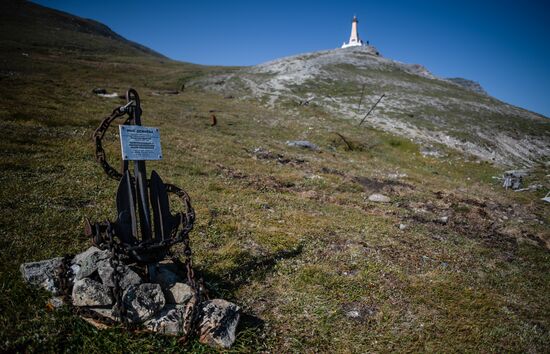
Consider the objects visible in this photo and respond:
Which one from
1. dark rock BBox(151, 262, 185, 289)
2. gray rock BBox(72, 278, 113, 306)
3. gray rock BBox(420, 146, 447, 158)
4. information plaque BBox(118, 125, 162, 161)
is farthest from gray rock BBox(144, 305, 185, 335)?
gray rock BBox(420, 146, 447, 158)

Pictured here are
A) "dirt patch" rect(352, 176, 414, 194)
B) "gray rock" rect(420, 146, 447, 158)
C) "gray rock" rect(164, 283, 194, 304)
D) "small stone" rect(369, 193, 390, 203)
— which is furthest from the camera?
"gray rock" rect(420, 146, 447, 158)

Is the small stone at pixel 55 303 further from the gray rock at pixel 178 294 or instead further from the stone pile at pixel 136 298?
the gray rock at pixel 178 294

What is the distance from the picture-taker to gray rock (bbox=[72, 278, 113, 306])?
5.66m

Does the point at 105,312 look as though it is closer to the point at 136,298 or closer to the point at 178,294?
the point at 136,298

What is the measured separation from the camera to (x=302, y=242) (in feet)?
35.7

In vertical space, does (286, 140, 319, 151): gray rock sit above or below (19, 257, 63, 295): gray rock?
above

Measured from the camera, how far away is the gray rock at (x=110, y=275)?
5.97 m

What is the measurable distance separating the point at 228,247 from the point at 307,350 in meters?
4.17

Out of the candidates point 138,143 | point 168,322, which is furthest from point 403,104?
point 168,322

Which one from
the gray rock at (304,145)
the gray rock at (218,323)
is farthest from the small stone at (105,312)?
the gray rock at (304,145)

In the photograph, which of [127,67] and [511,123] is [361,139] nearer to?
[511,123]

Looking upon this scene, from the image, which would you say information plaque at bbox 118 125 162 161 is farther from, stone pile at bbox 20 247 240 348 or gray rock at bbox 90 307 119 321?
gray rock at bbox 90 307 119 321

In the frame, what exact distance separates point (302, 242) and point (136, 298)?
6229 millimetres

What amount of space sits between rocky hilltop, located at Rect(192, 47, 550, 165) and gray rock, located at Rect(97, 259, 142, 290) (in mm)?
39088
